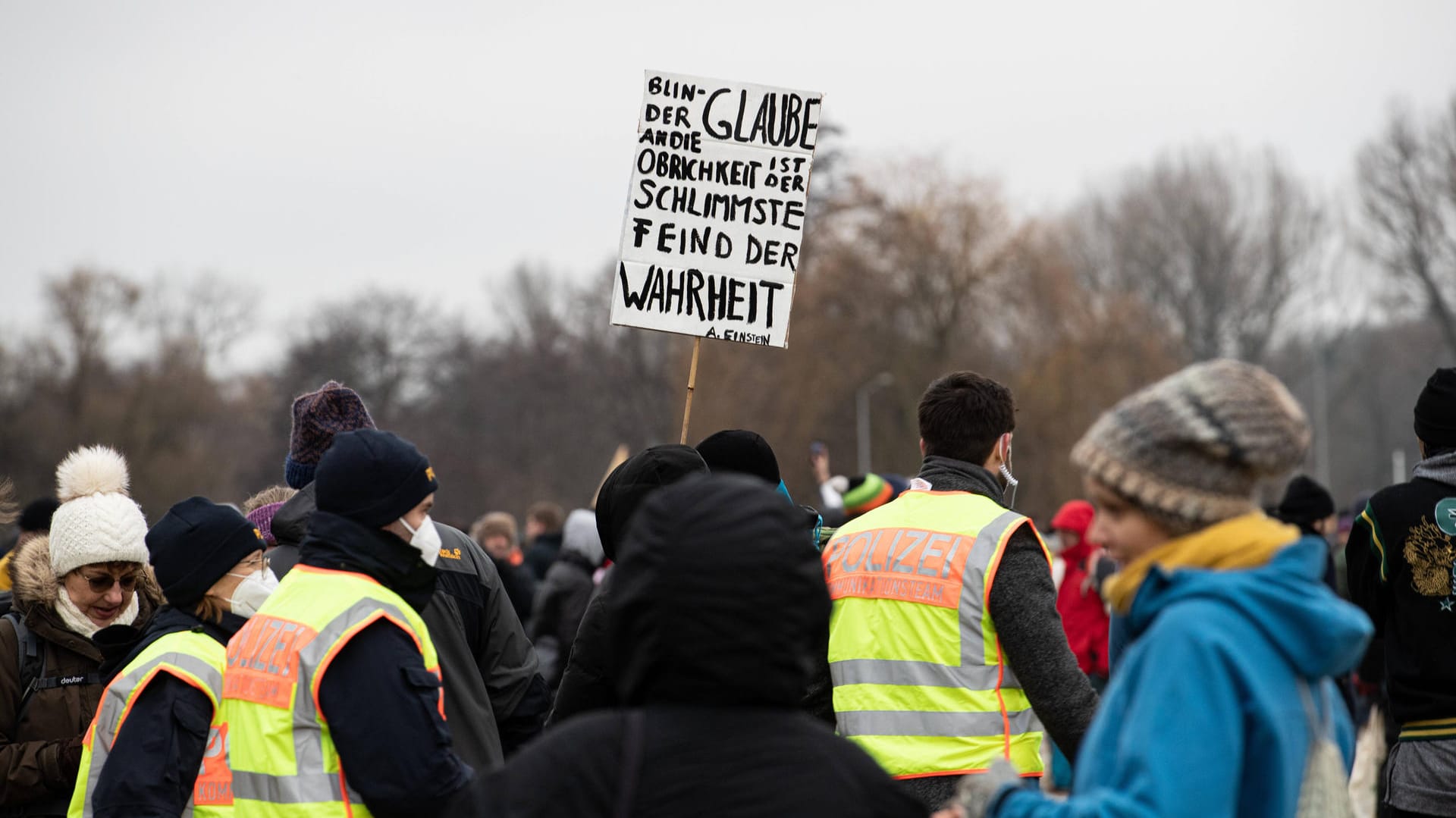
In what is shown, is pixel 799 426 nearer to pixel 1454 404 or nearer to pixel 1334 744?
pixel 1454 404

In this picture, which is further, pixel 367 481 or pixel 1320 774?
pixel 367 481

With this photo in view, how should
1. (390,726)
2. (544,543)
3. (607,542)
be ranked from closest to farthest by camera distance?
(390,726)
(607,542)
(544,543)

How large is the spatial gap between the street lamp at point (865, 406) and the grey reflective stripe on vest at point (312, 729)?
108ft

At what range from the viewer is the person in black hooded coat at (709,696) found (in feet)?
6.86

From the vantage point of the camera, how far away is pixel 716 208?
612 cm

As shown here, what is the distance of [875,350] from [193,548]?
34.5 metres

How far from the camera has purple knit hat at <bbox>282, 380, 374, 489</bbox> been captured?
5.04 meters

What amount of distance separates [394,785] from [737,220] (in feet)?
10.9

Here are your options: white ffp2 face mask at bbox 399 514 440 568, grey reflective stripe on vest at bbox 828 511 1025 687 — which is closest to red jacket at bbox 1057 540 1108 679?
grey reflective stripe on vest at bbox 828 511 1025 687

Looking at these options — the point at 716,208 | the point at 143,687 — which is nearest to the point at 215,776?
the point at 143,687

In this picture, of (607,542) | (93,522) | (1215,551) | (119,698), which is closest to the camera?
(1215,551)

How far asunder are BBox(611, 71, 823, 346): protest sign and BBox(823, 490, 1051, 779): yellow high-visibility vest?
1702mm

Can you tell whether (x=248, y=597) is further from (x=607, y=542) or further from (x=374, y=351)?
(x=374, y=351)

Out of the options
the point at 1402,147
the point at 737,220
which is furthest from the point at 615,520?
the point at 1402,147
